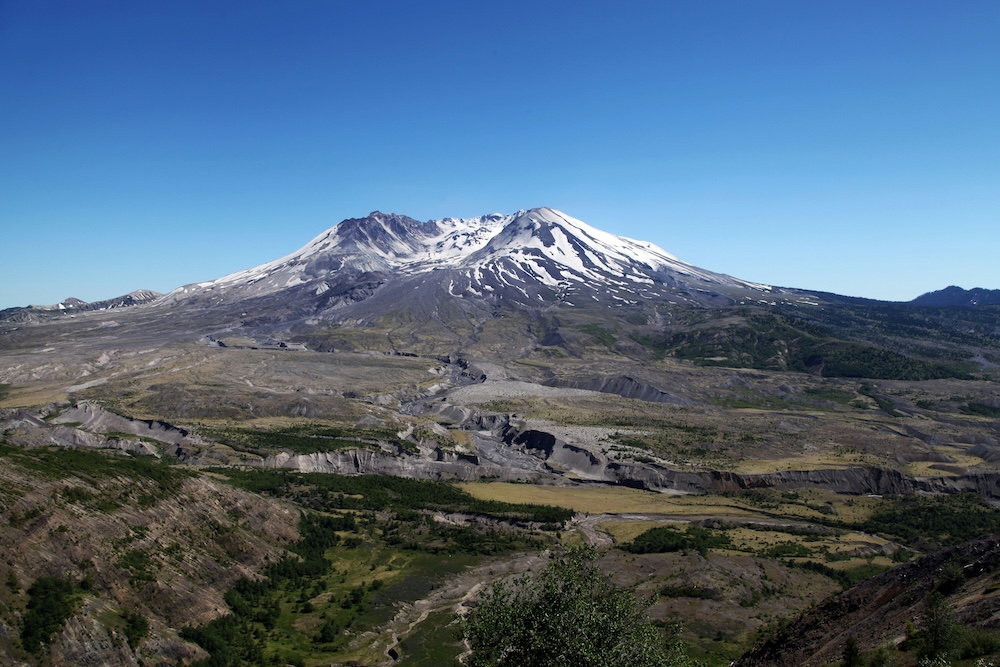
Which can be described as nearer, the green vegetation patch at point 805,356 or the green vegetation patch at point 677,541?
the green vegetation patch at point 677,541

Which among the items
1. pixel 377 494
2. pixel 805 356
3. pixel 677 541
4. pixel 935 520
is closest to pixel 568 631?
pixel 677 541

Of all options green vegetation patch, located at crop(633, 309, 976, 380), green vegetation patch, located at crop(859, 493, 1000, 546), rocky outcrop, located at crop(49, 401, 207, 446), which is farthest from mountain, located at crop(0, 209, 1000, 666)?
green vegetation patch, located at crop(633, 309, 976, 380)

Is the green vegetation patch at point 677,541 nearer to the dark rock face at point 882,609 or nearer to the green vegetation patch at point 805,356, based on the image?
the dark rock face at point 882,609

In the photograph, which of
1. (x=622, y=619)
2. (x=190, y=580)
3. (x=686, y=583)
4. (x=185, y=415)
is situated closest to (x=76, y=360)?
(x=185, y=415)

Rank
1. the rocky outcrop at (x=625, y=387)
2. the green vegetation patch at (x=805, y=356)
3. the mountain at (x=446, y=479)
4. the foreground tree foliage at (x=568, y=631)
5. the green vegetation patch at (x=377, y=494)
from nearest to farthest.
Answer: the foreground tree foliage at (x=568, y=631) < the mountain at (x=446, y=479) < the green vegetation patch at (x=377, y=494) < the rocky outcrop at (x=625, y=387) < the green vegetation patch at (x=805, y=356)

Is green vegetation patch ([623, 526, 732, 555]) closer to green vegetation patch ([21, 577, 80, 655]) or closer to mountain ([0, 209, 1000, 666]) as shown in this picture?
mountain ([0, 209, 1000, 666])

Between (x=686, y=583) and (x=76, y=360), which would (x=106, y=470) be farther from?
(x=76, y=360)

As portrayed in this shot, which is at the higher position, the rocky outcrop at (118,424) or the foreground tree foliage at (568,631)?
the foreground tree foliage at (568,631)

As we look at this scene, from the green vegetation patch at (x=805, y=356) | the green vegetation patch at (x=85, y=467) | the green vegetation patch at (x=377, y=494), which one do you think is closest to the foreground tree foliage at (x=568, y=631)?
the green vegetation patch at (x=85, y=467)

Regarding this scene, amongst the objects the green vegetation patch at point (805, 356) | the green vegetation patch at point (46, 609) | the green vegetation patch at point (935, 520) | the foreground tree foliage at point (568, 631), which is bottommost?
the green vegetation patch at point (935, 520)
